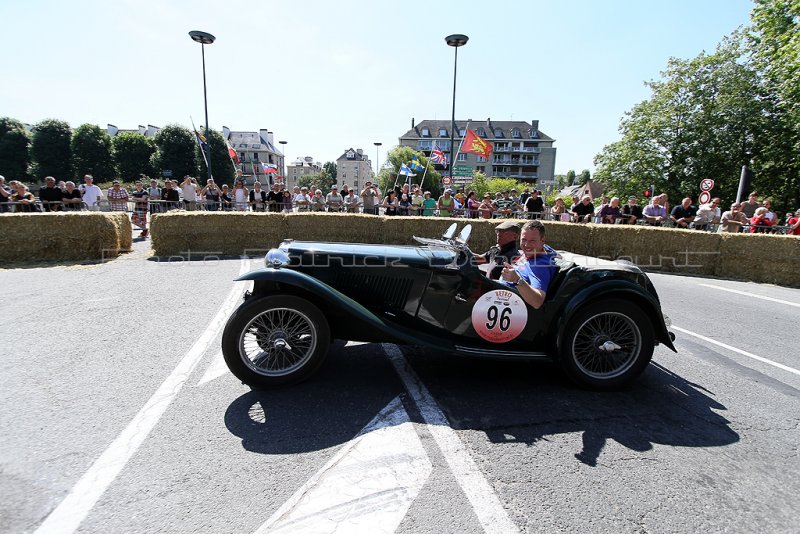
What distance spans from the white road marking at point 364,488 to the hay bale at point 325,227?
29.7 ft

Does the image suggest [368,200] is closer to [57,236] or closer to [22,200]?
[57,236]

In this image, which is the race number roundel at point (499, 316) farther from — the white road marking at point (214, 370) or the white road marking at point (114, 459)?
the white road marking at point (114, 459)

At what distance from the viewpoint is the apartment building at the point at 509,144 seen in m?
81.9

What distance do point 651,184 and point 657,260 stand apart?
1935 cm

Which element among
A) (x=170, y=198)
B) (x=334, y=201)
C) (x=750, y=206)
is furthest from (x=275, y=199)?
(x=750, y=206)

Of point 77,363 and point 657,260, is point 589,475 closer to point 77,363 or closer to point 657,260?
point 77,363

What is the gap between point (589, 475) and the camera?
7.22 ft

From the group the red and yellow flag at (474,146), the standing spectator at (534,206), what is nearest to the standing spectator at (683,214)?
the standing spectator at (534,206)

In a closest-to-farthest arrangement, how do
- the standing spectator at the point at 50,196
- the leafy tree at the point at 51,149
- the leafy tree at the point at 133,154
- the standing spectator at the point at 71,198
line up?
the standing spectator at the point at 50,196, the standing spectator at the point at 71,198, the leafy tree at the point at 51,149, the leafy tree at the point at 133,154

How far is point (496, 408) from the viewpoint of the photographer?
2.90m

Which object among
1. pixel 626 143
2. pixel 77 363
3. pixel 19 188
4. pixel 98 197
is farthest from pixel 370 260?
pixel 626 143

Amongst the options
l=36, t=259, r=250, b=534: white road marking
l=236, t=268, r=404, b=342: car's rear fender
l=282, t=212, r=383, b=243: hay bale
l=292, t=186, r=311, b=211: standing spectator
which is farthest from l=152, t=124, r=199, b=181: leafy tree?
l=236, t=268, r=404, b=342: car's rear fender

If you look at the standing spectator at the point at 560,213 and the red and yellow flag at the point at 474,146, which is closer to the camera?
the standing spectator at the point at 560,213

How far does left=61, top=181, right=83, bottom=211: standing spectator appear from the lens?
10.7 m
